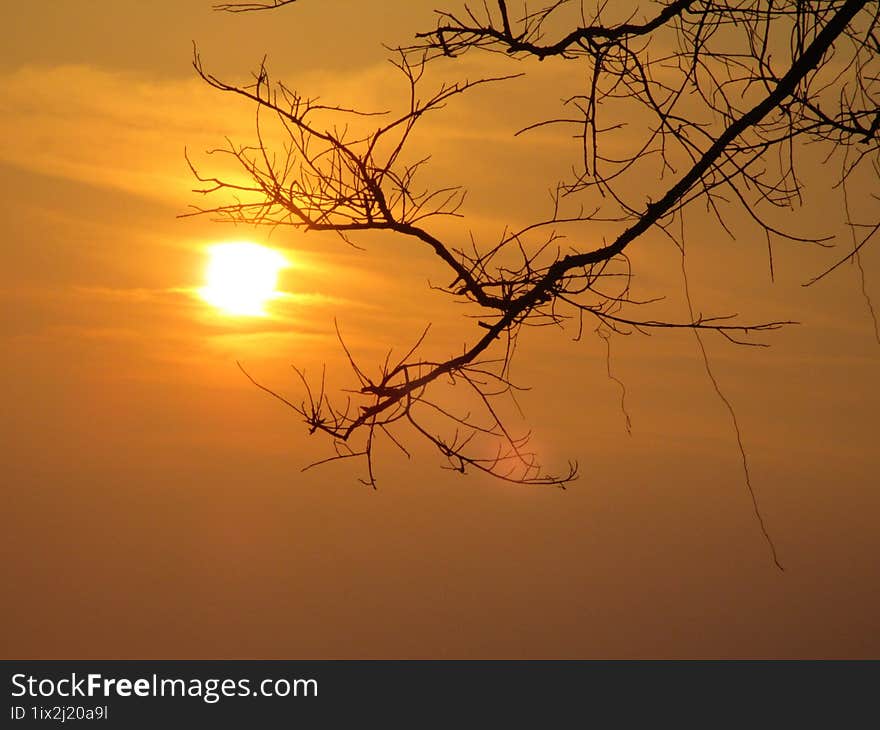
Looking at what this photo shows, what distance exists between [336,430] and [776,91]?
5.36ft

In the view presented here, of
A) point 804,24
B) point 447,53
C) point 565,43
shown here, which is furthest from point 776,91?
point 447,53

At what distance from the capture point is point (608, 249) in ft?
10.9

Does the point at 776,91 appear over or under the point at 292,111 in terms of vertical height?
under

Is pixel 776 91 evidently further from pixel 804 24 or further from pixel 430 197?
pixel 430 197

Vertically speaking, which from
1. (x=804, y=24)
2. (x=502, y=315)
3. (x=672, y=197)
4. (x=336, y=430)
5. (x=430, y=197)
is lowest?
(x=336, y=430)

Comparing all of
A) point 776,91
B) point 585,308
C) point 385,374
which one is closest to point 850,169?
point 776,91

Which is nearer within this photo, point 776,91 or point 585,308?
point 776,91

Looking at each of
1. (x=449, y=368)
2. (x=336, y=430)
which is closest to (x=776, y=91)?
(x=449, y=368)

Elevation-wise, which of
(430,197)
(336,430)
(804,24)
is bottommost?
(336,430)

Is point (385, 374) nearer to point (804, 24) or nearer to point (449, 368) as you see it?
point (449, 368)

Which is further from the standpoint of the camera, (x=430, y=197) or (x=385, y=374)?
(x=430, y=197)

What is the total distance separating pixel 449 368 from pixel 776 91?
1260 mm

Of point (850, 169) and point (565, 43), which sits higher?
point (565, 43)

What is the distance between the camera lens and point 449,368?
340cm
